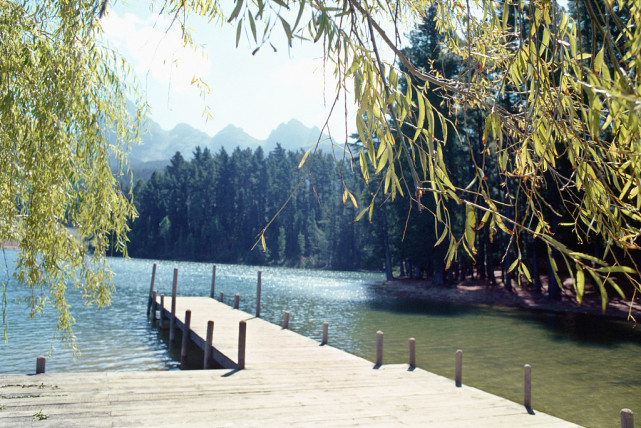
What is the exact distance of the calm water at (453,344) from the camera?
11359 millimetres

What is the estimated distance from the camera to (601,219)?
7.00 feet

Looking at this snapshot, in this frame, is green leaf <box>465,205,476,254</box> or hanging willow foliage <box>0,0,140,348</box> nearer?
green leaf <box>465,205,476,254</box>

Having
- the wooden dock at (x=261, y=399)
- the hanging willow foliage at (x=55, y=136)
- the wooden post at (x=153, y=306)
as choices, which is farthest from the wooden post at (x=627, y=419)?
the wooden post at (x=153, y=306)

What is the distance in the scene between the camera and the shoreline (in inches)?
981

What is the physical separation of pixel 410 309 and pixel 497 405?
65.9 ft

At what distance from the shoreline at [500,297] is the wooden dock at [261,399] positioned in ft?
61.3

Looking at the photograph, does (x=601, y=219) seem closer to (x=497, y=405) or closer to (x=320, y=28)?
(x=320, y=28)

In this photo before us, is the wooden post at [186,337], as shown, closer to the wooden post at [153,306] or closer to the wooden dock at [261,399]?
the wooden dock at [261,399]

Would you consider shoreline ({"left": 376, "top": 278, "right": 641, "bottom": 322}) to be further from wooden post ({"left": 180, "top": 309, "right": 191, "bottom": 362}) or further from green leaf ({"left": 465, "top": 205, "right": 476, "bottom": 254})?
green leaf ({"left": 465, "top": 205, "right": 476, "bottom": 254})

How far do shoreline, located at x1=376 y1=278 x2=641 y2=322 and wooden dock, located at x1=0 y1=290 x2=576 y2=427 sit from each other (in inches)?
736

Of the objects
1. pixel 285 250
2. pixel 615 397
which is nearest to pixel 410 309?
pixel 615 397

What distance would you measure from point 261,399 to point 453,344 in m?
11.6

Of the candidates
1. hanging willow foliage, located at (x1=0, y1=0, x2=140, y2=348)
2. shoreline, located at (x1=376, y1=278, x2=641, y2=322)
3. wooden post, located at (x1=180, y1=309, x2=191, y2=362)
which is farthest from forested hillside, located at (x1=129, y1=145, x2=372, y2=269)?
hanging willow foliage, located at (x1=0, y1=0, x2=140, y2=348)

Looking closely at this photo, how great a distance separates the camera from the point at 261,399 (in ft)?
22.9
